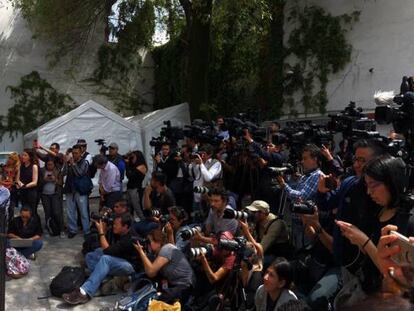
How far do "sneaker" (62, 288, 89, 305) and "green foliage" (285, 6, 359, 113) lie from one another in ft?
24.3

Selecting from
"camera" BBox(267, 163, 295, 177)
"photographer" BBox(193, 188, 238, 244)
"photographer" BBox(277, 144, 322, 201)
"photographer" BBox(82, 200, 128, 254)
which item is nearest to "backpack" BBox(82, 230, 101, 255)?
"photographer" BBox(82, 200, 128, 254)

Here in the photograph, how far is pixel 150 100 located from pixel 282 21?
237 inches

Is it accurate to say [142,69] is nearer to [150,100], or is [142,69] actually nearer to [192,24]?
[150,100]

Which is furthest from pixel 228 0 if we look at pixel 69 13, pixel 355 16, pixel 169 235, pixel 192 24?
pixel 169 235

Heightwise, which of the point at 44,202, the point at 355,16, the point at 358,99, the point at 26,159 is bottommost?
the point at 44,202

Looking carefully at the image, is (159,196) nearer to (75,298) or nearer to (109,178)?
(109,178)

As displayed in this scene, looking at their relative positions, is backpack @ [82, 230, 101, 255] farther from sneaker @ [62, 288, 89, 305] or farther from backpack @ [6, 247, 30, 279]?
sneaker @ [62, 288, 89, 305]

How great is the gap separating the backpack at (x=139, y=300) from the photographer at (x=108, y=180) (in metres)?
2.70

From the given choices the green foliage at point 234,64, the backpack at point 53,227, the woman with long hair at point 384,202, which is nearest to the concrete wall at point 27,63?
the green foliage at point 234,64

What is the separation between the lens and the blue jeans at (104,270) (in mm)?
5766

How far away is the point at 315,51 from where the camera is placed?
1155 cm

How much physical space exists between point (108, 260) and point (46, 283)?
95 cm

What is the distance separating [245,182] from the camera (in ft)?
22.1

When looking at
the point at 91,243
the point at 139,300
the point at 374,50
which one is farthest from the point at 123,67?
the point at 139,300
